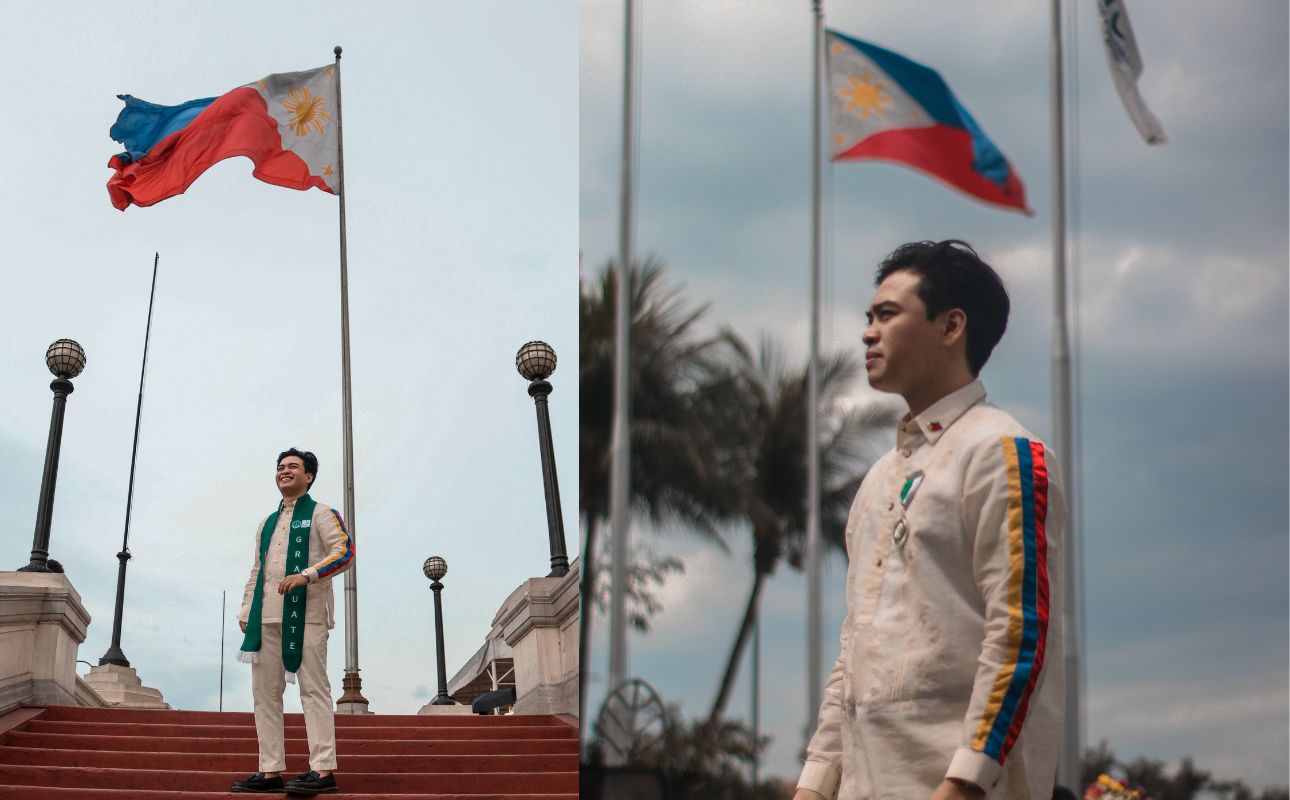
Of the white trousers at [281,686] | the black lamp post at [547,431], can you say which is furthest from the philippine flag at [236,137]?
the white trousers at [281,686]

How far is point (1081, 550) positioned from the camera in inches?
132

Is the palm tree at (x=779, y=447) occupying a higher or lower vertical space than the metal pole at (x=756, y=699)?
higher

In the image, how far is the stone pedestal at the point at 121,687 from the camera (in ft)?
62.7

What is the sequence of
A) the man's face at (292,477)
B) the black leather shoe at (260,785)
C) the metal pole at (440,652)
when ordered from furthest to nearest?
1. the metal pole at (440,652)
2. the black leather shoe at (260,785)
3. the man's face at (292,477)

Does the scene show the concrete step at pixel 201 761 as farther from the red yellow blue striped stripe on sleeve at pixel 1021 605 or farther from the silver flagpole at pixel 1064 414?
the red yellow blue striped stripe on sleeve at pixel 1021 605

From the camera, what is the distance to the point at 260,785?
331 inches

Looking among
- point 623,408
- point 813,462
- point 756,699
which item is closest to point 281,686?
point 623,408

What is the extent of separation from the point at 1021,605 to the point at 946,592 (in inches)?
7.4

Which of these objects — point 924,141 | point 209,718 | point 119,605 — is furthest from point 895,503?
point 119,605

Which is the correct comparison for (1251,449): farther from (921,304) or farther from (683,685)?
(683,685)

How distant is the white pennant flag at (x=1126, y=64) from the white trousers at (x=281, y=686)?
5868 millimetres

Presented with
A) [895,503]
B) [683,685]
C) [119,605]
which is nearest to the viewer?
[895,503]

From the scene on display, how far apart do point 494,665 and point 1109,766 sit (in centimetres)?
1853

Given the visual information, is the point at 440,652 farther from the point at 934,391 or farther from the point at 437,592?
the point at 934,391
